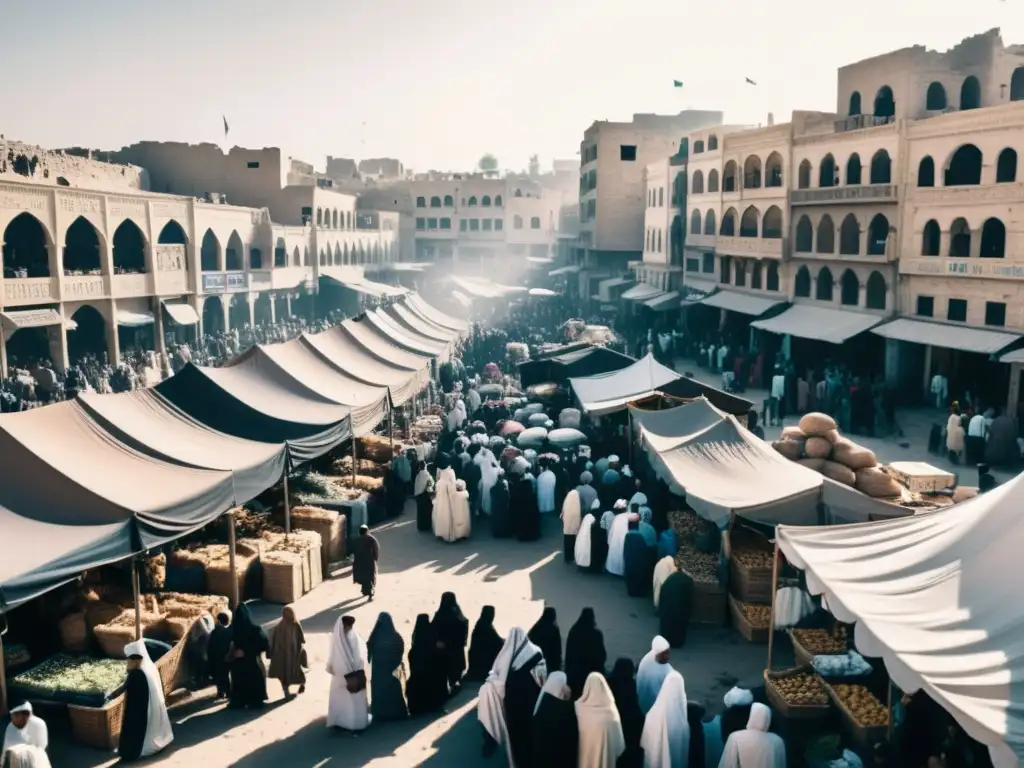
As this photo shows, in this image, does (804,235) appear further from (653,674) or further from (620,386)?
(653,674)

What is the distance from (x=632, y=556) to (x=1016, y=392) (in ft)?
39.2

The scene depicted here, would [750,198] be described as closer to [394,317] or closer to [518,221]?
[394,317]

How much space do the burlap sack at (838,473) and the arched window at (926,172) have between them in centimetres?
1415

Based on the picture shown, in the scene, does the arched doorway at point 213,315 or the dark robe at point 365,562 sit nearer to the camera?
the dark robe at point 365,562

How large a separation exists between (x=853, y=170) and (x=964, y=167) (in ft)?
12.2

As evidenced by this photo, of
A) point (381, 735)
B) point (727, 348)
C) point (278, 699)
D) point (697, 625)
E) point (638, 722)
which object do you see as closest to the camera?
point (638, 722)

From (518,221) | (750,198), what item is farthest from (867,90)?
→ (518,221)

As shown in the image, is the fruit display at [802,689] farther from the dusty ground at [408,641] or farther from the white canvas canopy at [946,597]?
the white canvas canopy at [946,597]

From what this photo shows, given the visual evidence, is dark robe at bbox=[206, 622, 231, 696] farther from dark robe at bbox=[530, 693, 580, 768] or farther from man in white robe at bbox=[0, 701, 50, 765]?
dark robe at bbox=[530, 693, 580, 768]

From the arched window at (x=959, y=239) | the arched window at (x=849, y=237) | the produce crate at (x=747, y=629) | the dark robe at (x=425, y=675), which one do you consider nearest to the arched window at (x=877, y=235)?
the arched window at (x=849, y=237)

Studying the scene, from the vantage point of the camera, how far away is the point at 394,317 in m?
21.9

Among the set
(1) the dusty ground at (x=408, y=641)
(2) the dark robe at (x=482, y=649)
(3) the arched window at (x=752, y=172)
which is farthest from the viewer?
(3) the arched window at (x=752, y=172)

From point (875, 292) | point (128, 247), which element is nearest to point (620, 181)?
point (875, 292)

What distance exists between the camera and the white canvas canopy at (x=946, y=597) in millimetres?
4988
